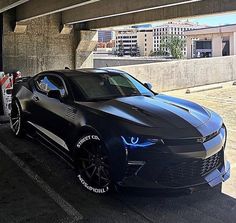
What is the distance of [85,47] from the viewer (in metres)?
15.8

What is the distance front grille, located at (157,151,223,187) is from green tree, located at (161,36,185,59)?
9205 centimetres

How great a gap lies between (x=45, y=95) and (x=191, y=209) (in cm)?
314

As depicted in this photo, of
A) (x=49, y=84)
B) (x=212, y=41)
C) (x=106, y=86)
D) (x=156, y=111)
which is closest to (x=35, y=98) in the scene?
(x=49, y=84)

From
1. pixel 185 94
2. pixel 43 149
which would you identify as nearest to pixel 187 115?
pixel 43 149

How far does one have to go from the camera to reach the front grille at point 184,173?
12.8 feet

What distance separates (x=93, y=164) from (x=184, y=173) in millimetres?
1159

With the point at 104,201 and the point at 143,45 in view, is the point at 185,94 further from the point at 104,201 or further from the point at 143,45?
the point at 143,45

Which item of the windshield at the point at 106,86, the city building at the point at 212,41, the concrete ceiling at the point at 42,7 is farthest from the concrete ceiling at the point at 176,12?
the city building at the point at 212,41

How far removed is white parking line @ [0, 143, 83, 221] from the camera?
394 centimetres

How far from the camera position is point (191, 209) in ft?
13.3

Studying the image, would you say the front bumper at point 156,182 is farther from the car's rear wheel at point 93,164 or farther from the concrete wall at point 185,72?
the concrete wall at point 185,72

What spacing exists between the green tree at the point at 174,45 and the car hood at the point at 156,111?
299 feet

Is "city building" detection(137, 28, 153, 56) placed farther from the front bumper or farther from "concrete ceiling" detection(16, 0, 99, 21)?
the front bumper

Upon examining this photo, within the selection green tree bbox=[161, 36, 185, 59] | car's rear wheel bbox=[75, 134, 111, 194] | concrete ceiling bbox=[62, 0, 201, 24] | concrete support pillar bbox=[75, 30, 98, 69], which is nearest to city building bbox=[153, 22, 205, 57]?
green tree bbox=[161, 36, 185, 59]
